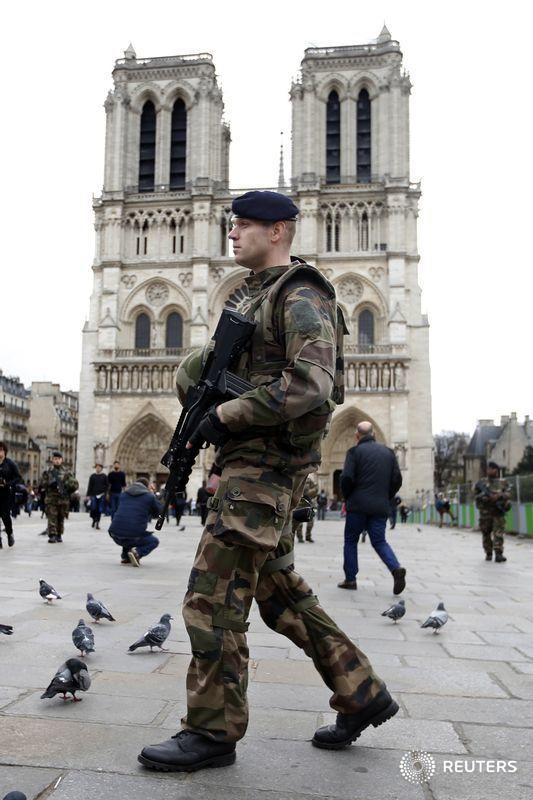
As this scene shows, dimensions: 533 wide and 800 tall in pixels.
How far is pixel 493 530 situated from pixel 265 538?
358 inches

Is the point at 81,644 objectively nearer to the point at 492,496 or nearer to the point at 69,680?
the point at 69,680

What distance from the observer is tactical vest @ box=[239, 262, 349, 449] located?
2.38m

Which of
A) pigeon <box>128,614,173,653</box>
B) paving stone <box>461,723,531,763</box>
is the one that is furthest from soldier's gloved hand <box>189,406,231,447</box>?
pigeon <box>128,614,173,653</box>

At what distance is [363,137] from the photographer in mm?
39781

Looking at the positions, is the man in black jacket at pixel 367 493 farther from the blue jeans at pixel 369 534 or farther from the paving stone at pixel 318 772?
the paving stone at pixel 318 772

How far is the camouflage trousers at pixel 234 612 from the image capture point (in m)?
2.25

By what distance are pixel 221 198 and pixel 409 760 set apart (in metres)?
39.2

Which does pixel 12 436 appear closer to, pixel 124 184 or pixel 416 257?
pixel 124 184

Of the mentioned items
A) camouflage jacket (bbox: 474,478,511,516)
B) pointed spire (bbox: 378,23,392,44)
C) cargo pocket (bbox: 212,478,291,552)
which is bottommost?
camouflage jacket (bbox: 474,478,511,516)

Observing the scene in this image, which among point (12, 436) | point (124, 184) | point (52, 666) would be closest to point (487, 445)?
point (124, 184)

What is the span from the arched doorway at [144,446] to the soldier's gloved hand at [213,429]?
36042 mm

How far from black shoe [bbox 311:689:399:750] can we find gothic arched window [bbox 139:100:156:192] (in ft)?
134

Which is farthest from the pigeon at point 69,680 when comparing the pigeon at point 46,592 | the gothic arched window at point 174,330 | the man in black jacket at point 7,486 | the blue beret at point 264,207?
the gothic arched window at point 174,330

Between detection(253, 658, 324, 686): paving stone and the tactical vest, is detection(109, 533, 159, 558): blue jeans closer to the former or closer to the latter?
detection(253, 658, 324, 686): paving stone
